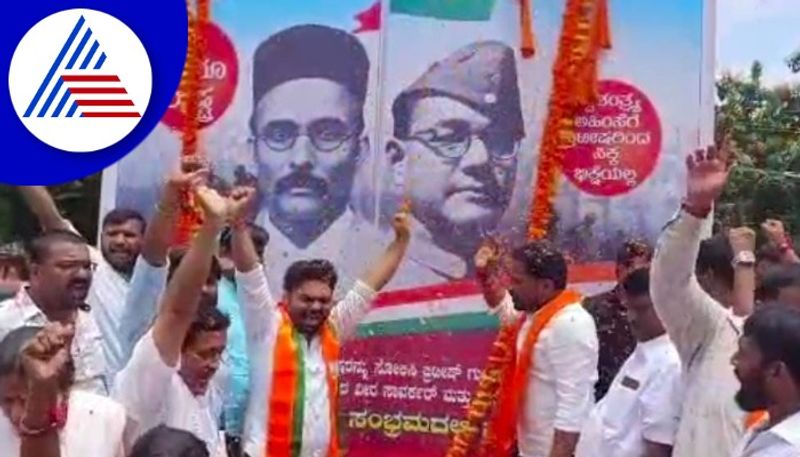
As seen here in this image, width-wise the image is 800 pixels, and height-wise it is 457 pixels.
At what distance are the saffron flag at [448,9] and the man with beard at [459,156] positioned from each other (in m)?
0.11

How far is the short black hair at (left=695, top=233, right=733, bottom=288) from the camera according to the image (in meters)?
4.50

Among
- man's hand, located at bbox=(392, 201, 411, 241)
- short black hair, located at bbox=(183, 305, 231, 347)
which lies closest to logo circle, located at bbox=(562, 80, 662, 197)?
man's hand, located at bbox=(392, 201, 411, 241)

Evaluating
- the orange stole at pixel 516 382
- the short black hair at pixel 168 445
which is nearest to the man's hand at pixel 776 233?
the orange stole at pixel 516 382

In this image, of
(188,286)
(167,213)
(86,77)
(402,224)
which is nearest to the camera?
(188,286)

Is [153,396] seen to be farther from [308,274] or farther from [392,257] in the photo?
[392,257]

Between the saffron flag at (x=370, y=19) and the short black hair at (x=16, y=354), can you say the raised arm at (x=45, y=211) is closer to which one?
the saffron flag at (x=370, y=19)

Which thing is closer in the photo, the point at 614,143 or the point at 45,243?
the point at 45,243

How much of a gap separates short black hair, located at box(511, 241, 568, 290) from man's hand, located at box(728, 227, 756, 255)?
595mm

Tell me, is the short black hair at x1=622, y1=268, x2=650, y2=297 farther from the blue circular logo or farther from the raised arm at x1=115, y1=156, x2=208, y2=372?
the blue circular logo

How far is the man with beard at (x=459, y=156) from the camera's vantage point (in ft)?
17.6

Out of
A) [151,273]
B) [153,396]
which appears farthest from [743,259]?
[153,396]

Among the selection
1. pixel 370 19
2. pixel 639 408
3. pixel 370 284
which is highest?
pixel 370 19

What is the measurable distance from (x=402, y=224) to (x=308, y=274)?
2.40 feet

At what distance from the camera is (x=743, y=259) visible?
4574 millimetres
